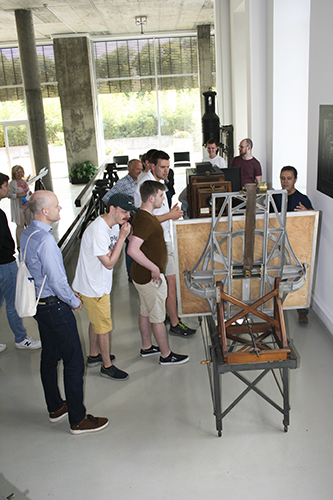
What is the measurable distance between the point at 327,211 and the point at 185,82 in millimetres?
13403

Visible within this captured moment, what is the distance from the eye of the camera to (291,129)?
6113 millimetres

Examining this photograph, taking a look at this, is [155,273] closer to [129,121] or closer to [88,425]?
[88,425]

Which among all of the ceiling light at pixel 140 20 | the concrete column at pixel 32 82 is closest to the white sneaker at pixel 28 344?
the concrete column at pixel 32 82

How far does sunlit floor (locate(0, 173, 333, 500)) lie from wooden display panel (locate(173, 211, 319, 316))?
720mm

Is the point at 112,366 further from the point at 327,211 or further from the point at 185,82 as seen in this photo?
the point at 185,82

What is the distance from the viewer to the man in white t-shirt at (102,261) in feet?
10.6

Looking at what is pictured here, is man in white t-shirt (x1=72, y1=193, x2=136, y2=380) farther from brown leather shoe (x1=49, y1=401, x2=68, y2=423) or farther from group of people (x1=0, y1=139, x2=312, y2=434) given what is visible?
brown leather shoe (x1=49, y1=401, x2=68, y2=423)

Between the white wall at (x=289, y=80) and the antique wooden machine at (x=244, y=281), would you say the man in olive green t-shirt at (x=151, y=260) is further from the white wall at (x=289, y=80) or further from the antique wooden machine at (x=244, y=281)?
the white wall at (x=289, y=80)

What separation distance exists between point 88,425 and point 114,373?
653 millimetres

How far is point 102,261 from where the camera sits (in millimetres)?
3277

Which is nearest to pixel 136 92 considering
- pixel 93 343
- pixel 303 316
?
pixel 303 316

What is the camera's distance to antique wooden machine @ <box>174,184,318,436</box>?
278 cm

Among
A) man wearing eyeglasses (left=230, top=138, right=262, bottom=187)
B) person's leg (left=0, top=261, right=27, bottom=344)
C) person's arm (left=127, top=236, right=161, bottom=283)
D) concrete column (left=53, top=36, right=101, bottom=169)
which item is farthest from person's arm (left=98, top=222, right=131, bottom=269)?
concrete column (left=53, top=36, right=101, bottom=169)

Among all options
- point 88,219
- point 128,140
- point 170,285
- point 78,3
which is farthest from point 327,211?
point 128,140
